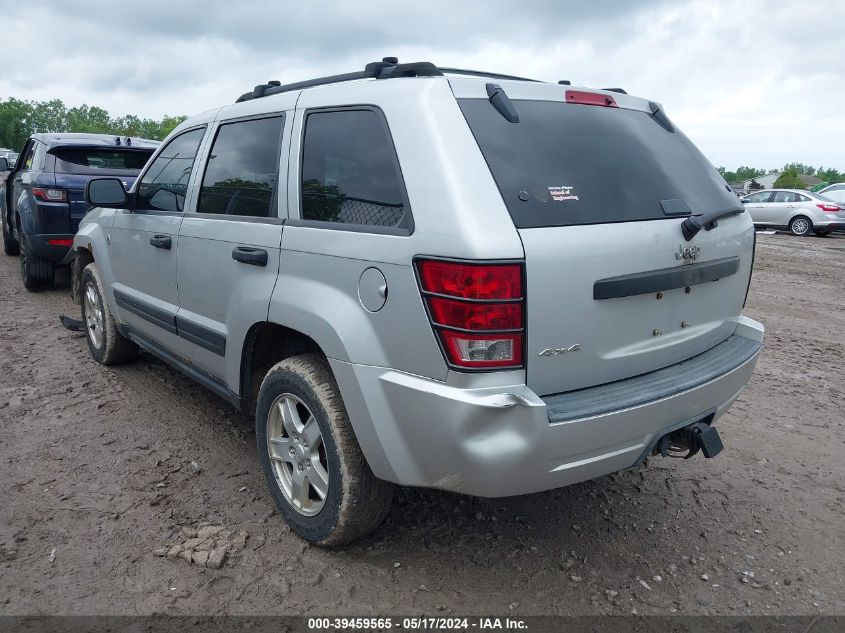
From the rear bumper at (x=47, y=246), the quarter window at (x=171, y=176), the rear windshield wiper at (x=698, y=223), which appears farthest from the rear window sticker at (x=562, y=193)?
the rear bumper at (x=47, y=246)

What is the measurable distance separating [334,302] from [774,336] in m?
5.76

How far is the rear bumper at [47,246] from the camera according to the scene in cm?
720

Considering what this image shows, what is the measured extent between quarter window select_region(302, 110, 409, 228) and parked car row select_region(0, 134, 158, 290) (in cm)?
512

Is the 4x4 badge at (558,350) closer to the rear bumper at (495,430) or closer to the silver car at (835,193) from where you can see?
the rear bumper at (495,430)

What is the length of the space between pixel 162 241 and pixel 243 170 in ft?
2.64

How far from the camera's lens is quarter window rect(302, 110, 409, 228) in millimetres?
2428

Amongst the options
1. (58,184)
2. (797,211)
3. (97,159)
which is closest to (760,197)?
(797,211)

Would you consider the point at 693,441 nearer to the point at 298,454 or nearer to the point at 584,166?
the point at 584,166

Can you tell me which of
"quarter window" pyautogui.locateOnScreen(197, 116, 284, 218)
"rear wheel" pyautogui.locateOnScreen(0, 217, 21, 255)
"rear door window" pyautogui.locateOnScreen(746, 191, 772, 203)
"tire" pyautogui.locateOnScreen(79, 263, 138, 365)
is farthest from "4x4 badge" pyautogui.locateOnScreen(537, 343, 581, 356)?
"rear door window" pyautogui.locateOnScreen(746, 191, 772, 203)

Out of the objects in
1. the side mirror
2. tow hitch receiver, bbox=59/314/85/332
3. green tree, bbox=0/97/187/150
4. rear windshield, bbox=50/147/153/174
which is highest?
green tree, bbox=0/97/187/150

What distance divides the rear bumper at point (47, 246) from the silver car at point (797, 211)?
56.4ft

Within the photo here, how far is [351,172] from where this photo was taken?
8.64 ft

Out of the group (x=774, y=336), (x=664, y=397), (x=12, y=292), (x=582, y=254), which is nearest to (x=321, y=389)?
(x=582, y=254)

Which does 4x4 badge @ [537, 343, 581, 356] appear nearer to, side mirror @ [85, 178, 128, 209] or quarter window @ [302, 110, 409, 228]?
quarter window @ [302, 110, 409, 228]
